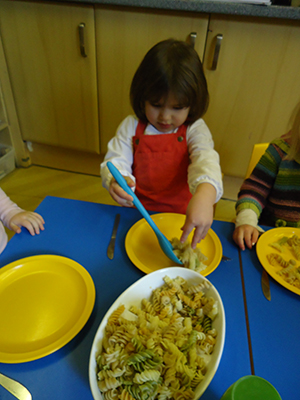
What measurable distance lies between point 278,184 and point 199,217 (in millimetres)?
543

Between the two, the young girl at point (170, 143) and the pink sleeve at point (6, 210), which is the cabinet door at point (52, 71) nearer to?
the young girl at point (170, 143)

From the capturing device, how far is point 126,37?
1.58 m

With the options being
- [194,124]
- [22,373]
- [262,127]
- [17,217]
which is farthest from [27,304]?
[262,127]

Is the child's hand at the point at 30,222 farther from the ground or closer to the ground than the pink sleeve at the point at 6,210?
farther from the ground

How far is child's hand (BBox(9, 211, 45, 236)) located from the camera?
2.24ft

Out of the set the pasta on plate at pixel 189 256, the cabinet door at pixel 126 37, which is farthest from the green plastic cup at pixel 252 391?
the cabinet door at pixel 126 37

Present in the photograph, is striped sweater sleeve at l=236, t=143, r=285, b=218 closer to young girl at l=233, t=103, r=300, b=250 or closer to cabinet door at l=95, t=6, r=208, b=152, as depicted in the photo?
young girl at l=233, t=103, r=300, b=250

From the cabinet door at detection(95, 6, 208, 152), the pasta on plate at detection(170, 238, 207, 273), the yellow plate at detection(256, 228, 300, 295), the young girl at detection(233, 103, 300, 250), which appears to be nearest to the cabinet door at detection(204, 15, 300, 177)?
the cabinet door at detection(95, 6, 208, 152)

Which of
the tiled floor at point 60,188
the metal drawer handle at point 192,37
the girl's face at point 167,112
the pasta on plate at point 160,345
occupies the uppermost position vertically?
the metal drawer handle at point 192,37

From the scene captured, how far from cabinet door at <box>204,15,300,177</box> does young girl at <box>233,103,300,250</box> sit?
743 millimetres

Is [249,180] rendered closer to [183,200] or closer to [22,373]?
[183,200]

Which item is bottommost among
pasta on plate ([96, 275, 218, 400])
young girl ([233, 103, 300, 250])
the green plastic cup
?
young girl ([233, 103, 300, 250])

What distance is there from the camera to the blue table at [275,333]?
45cm

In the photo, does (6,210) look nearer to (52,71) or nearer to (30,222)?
(30,222)
